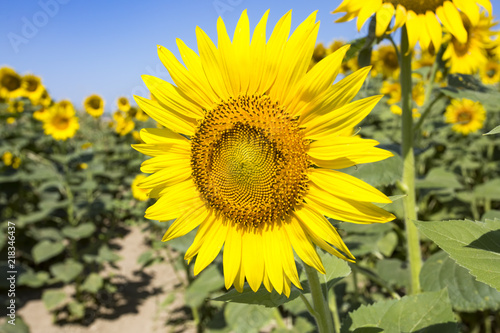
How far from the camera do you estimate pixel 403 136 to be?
6.18ft

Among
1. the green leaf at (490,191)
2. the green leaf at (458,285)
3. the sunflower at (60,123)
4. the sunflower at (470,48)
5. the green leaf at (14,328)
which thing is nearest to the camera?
the green leaf at (458,285)

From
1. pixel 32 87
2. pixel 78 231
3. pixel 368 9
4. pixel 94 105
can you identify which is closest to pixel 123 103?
pixel 94 105

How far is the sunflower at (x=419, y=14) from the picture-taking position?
1469 mm

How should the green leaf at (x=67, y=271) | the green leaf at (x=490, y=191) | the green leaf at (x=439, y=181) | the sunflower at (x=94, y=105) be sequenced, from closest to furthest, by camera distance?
the green leaf at (x=439, y=181) < the green leaf at (x=490, y=191) < the green leaf at (x=67, y=271) < the sunflower at (x=94, y=105)

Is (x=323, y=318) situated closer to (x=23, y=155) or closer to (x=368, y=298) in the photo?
(x=368, y=298)

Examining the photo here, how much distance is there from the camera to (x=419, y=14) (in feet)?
5.15

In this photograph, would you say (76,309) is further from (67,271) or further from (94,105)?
(94,105)

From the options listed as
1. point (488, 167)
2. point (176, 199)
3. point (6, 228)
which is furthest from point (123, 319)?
point (488, 167)

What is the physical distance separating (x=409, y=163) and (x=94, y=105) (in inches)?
277

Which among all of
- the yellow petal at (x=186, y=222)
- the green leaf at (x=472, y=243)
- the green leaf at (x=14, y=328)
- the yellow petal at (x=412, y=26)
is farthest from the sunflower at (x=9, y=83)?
Result: the green leaf at (x=472, y=243)

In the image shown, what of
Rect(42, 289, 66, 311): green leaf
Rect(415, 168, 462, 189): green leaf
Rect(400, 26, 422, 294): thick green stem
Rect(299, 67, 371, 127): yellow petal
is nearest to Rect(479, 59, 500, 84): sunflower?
Rect(415, 168, 462, 189): green leaf

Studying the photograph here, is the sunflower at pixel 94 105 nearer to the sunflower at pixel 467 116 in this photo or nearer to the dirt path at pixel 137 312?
the dirt path at pixel 137 312

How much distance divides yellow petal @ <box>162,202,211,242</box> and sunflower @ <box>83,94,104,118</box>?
6.96 meters

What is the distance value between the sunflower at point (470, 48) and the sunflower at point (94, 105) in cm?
666
